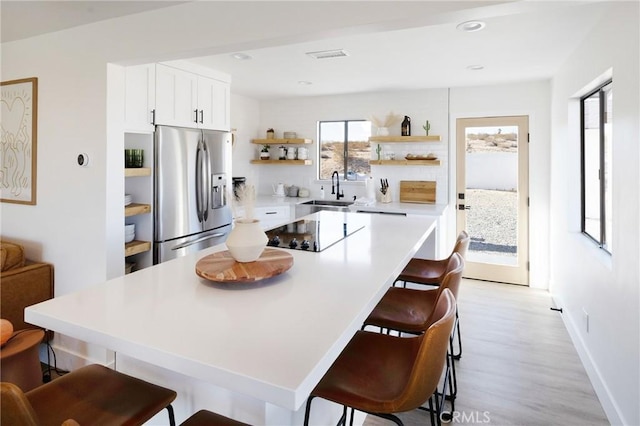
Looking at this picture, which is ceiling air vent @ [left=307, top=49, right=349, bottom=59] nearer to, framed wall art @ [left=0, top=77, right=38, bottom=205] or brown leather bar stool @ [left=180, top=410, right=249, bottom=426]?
framed wall art @ [left=0, top=77, right=38, bottom=205]

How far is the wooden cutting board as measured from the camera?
16.1 feet

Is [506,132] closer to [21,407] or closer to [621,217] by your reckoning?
[621,217]

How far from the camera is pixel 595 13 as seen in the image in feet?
8.04

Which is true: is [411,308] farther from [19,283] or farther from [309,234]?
[19,283]

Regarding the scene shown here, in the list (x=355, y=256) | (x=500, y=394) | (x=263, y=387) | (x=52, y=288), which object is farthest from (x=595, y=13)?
(x=52, y=288)

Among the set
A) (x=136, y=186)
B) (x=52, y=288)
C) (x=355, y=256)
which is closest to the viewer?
(x=355, y=256)

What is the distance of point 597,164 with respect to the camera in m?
2.95

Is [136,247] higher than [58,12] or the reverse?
the reverse

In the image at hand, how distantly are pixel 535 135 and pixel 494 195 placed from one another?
80cm

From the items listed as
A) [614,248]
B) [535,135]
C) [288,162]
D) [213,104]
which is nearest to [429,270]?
[614,248]

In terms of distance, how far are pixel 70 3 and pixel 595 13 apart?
320 centimetres

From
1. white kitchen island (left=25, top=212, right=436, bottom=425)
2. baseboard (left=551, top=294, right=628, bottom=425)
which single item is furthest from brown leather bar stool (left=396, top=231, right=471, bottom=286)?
baseboard (left=551, top=294, right=628, bottom=425)

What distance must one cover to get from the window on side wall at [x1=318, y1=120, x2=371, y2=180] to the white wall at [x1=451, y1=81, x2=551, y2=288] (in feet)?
4.73

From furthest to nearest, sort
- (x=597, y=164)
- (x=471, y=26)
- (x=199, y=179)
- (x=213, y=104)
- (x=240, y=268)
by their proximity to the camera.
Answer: (x=213, y=104), (x=199, y=179), (x=597, y=164), (x=471, y=26), (x=240, y=268)
